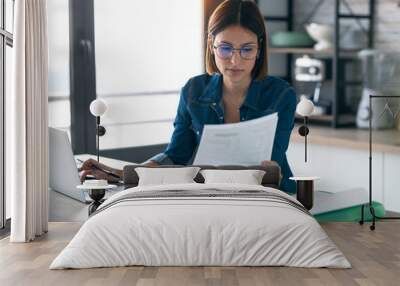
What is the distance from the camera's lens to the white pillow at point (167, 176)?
6426 mm

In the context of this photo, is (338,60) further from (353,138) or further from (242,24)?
(242,24)

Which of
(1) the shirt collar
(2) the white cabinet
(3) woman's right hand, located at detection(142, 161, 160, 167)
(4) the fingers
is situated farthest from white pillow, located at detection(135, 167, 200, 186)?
(2) the white cabinet

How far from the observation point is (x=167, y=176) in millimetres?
6461

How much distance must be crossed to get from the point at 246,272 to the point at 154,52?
277 cm

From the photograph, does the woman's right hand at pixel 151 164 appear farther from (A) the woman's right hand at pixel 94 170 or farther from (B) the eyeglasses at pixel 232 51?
(B) the eyeglasses at pixel 232 51

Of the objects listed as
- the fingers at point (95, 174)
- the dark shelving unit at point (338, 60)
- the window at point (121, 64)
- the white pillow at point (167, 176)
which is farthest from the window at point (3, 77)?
the dark shelving unit at point (338, 60)

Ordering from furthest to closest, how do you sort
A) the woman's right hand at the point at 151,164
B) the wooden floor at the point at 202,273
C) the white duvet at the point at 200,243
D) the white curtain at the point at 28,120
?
the woman's right hand at the point at 151,164 → the white curtain at the point at 28,120 → the white duvet at the point at 200,243 → the wooden floor at the point at 202,273

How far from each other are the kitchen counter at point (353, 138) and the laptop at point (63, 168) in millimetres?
1744

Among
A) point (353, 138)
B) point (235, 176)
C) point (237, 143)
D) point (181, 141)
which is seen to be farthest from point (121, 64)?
point (353, 138)

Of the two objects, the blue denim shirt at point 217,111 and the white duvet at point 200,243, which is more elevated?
the blue denim shirt at point 217,111

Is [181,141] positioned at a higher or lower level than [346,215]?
higher

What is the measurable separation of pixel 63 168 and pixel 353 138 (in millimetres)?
2382

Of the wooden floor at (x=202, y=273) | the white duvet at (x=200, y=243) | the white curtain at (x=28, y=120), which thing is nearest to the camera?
the wooden floor at (x=202, y=273)

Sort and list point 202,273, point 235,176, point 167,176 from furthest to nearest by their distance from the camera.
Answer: point 167,176
point 235,176
point 202,273
